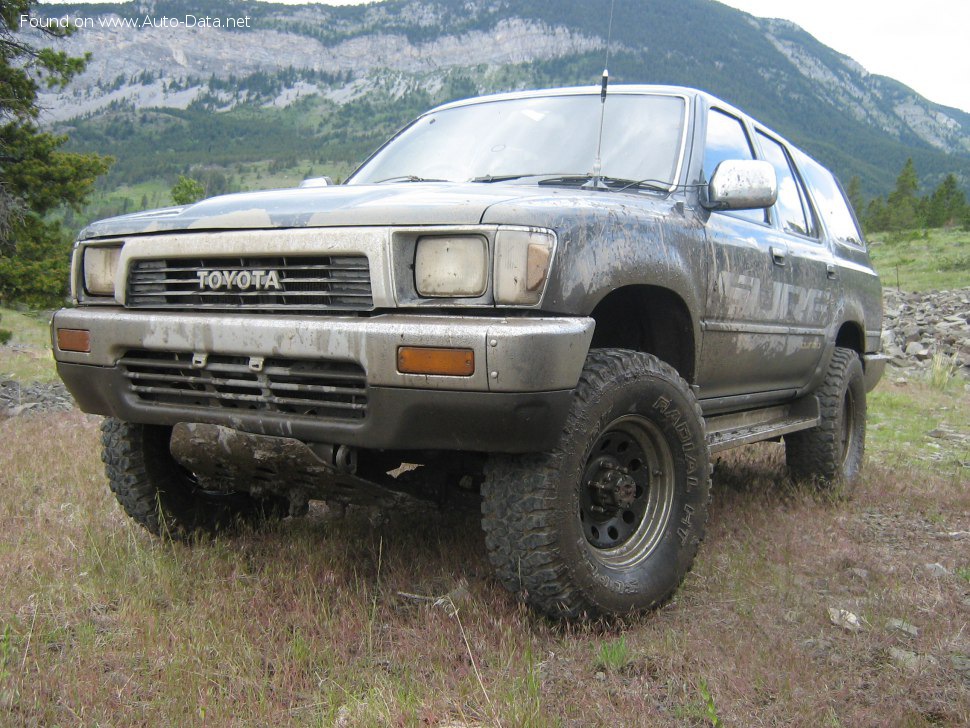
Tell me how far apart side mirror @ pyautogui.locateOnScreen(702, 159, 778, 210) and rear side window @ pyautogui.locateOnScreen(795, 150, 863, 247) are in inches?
Answer: 76.6

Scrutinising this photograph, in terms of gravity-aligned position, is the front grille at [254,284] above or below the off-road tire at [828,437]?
above

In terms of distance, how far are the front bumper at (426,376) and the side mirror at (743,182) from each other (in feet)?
3.83

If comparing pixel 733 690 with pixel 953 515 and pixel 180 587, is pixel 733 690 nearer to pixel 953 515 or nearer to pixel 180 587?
pixel 180 587

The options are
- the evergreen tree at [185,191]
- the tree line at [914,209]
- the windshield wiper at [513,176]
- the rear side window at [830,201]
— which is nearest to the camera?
the windshield wiper at [513,176]

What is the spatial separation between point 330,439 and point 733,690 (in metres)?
1.36

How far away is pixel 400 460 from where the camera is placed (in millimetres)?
3035

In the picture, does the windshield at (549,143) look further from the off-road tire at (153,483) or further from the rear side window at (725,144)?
the off-road tire at (153,483)

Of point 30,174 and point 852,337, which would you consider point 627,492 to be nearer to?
point 852,337

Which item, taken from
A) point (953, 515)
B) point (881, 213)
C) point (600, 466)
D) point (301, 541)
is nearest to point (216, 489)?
point (301, 541)

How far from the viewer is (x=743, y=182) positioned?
3.30m

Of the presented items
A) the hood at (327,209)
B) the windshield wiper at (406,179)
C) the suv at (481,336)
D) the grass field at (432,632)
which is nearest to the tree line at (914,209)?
the suv at (481,336)

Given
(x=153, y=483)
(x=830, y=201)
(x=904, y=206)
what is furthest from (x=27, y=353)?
(x=904, y=206)

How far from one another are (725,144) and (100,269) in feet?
9.14

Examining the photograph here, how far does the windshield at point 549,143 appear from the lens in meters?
3.61
